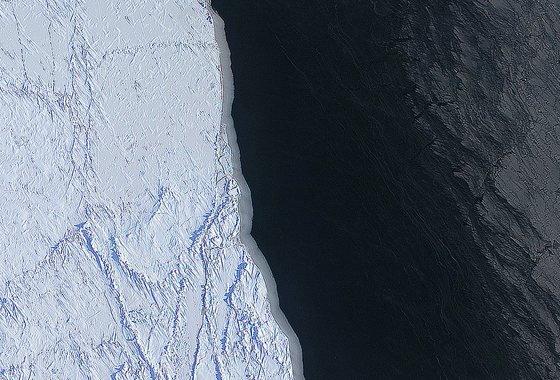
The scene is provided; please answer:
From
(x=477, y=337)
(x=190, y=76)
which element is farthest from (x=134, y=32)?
(x=477, y=337)

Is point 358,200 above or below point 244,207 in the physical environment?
above

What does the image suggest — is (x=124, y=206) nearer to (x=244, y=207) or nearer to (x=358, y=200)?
(x=244, y=207)

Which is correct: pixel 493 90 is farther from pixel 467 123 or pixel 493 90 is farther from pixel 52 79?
pixel 52 79

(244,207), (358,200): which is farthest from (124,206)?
(358,200)
